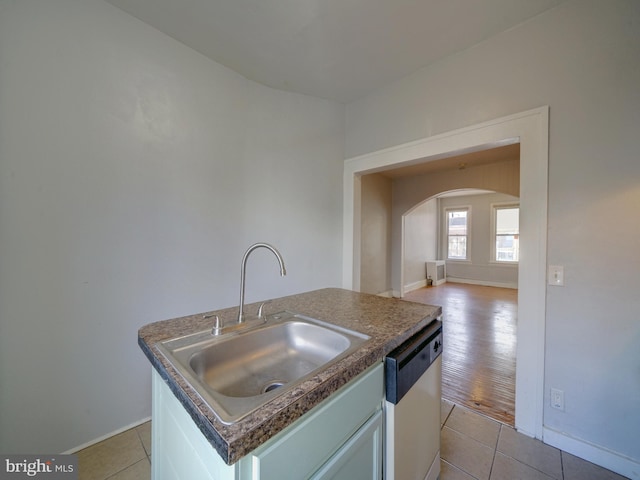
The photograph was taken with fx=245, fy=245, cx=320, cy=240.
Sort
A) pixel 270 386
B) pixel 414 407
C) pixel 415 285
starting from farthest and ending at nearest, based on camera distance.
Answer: pixel 415 285, pixel 414 407, pixel 270 386

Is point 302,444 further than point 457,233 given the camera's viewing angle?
No

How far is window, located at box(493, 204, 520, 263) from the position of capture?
6645 mm

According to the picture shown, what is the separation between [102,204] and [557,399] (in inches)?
125

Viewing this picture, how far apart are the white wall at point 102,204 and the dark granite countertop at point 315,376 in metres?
0.85

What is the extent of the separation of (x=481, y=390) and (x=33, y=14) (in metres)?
4.05

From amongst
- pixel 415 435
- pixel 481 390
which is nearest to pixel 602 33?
pixel 415 435

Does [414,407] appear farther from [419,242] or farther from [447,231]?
[447,231]

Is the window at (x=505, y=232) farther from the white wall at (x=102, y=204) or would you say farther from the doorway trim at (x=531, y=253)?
the white wall at (x=102, y=204)

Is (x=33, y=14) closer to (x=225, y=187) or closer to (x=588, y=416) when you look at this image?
(x=225, y=187)

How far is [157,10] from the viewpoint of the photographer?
1.61m

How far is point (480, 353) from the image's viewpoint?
2877 mm

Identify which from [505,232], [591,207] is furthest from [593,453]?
[505,232]

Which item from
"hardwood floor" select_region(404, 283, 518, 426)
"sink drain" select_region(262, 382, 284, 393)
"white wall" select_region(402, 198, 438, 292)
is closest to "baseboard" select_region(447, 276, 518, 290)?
"white wall" select_region(402, 198, 438, 292)

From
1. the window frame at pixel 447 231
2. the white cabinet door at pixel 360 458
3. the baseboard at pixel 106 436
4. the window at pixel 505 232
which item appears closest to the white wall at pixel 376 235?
the window frame at pixel 447 231
